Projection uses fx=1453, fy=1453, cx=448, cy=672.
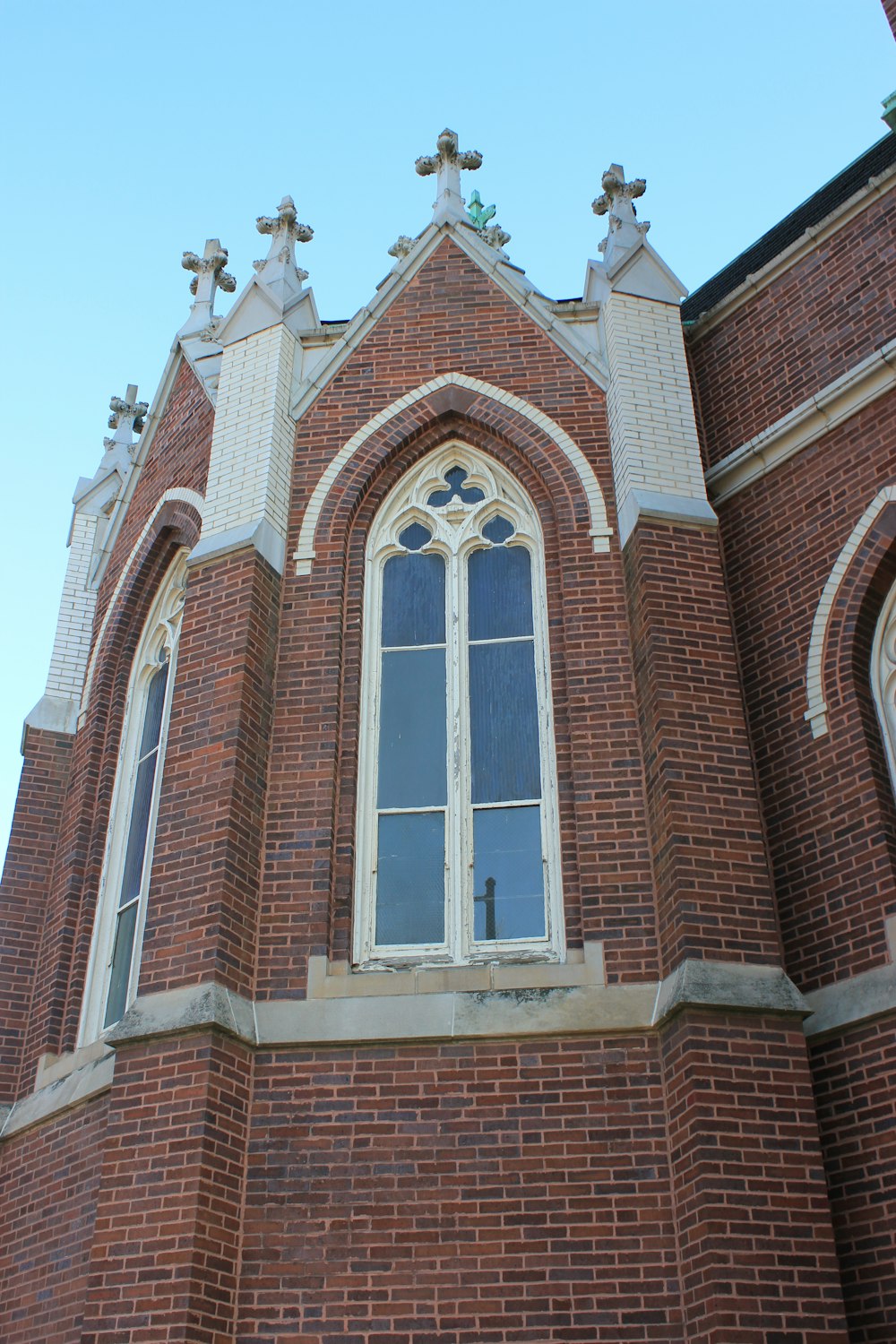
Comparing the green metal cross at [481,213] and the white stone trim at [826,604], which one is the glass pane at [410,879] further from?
the green metal cross at [481,213]

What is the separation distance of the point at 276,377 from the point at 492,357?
1.74m

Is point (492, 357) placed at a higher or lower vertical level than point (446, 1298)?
higher

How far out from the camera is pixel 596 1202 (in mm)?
7934

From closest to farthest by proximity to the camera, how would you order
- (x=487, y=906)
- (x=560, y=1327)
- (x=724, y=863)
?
(x=560, y=1327) < (x=724, y=863) < (x=487, y=906)

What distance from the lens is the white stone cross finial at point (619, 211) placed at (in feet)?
39.8

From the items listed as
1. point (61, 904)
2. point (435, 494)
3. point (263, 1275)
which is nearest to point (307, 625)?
point (435, 494)

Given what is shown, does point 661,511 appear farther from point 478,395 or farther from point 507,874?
point 507,874

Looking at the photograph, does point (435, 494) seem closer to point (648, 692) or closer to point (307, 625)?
point (307, 625)

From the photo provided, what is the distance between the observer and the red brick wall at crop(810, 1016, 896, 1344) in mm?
7660

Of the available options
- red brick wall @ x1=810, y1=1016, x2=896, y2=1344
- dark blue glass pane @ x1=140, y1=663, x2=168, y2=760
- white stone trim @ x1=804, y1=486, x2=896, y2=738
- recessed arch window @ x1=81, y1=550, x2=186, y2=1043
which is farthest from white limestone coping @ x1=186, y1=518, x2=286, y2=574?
red brick wall @ x1=810, y1=1016, x2=896, y2=1344

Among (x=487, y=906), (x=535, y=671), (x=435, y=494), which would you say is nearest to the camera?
(x=487, y=906)

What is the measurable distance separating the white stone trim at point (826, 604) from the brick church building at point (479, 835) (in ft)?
0.08

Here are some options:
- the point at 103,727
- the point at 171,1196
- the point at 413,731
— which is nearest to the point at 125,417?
the point at 103,727

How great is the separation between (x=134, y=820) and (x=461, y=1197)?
183 inches
